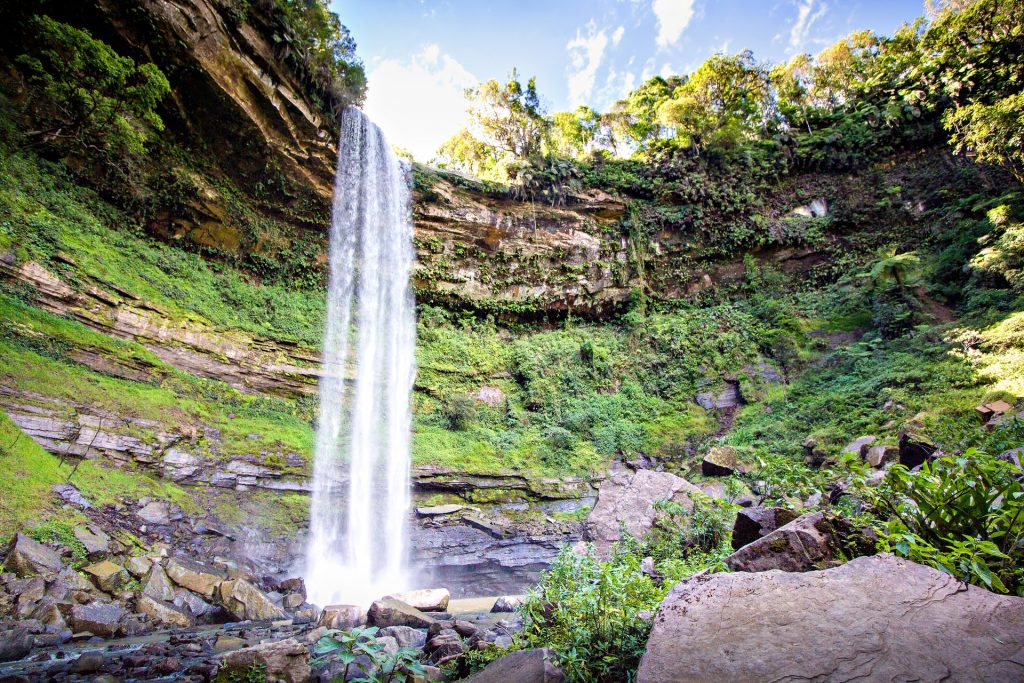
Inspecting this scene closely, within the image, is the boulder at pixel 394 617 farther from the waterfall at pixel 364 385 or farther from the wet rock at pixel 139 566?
the wet rock at pixel 139 566

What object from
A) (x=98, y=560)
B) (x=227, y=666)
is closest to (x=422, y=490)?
(x=98, y=560)

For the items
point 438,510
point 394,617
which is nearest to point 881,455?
point 394,617

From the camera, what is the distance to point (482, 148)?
21.0 m

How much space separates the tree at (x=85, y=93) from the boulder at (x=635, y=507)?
1466 centimetres

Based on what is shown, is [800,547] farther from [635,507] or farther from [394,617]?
[635,507]

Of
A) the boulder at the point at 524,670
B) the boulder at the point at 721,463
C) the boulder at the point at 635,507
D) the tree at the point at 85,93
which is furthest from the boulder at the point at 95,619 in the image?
the tree at the point at 85,93

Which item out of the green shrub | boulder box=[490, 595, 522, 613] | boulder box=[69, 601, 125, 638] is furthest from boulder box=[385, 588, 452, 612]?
the green shrub

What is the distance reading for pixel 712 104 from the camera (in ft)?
66.2

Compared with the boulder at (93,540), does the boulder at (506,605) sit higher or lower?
lower

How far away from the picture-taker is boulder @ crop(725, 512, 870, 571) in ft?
9.05

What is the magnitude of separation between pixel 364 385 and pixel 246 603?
27.9ft

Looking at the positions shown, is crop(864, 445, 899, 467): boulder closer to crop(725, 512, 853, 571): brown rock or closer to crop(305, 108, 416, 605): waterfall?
crop(725, 512, 853, 571): brown rock

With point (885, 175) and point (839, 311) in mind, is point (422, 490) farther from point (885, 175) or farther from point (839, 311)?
point (885, 175)

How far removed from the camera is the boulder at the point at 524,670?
99.3 inches
